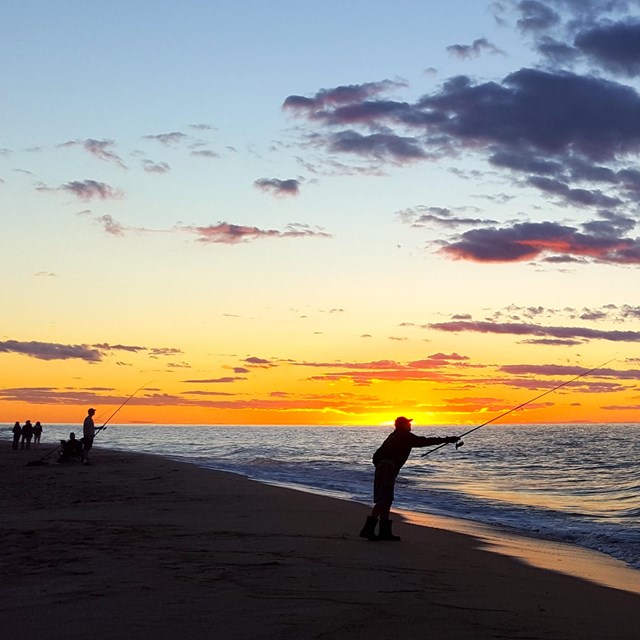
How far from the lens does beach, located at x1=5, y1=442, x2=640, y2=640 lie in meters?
5.89

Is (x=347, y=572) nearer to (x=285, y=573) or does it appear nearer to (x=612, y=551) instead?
(x=285, y=573)

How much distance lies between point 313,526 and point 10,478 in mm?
12596

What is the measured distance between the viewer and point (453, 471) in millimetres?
38500

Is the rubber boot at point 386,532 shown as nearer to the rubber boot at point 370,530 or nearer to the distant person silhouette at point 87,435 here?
the rubber boot at point 370,530

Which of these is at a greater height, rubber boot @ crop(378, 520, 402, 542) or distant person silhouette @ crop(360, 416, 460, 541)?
distant person silhouette @ crop(360, 416, 460, 541)

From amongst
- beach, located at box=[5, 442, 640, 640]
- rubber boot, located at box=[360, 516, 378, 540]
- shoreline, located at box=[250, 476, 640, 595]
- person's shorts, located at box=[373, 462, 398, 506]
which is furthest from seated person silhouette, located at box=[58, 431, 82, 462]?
person's shorts, located at box=[373, 462, 398, 506]

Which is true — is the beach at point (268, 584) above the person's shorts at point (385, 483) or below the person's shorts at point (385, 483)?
below

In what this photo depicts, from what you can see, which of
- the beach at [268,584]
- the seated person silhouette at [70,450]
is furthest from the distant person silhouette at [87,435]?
the beach at [268,584]

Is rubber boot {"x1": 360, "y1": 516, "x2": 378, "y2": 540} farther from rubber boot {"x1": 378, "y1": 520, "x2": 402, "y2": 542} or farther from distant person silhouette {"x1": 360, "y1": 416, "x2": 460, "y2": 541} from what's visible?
rubber boot {"x1": 378, "y1": 520, "x2": 402, "y2": 542}

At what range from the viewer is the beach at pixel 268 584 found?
589 centimetres

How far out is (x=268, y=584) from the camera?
7.23 meters

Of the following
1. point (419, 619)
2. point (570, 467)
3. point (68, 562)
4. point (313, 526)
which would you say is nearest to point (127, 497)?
point (313, 526)

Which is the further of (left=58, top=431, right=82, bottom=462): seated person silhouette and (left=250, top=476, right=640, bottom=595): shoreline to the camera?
(left=58, top=431, right=82, bottom=462): seated person silhouette

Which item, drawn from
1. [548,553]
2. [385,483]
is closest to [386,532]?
[385,483]
